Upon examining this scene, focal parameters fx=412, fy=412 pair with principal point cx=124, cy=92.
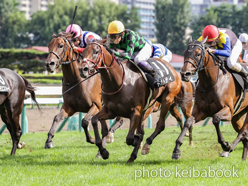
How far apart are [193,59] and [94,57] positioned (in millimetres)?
1327

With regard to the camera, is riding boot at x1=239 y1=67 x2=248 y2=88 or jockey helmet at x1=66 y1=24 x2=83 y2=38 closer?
riding boot at x1=239 y1=67 x2=248 y2=88

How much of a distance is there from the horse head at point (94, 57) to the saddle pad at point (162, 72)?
1.02 m

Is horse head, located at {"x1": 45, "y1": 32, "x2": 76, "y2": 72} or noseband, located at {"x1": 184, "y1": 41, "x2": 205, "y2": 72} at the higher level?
noseband, located at {"x1": 184, "y1": 41, "x2": 205, "y2": 72}

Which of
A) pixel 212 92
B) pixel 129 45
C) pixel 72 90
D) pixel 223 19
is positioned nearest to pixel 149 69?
pixel 129 45

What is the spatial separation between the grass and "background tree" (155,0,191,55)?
42120mm

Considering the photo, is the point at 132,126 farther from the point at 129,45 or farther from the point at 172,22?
the point at 172,22

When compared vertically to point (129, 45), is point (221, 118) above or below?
below

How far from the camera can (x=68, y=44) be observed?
6457 millimetres

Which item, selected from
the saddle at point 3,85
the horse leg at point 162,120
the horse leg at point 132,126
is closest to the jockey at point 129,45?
the horse leg at point 162,120

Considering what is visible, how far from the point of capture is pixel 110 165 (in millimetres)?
5328

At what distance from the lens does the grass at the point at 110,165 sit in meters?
4.51

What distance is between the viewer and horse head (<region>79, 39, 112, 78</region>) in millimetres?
4716

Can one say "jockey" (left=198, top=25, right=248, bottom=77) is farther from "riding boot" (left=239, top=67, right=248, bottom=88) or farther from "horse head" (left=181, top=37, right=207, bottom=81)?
"horse head" (left=181, top=37, right=207, bottom=81)

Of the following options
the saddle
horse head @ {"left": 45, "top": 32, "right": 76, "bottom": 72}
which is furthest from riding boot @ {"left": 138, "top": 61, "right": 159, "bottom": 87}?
the saddle
